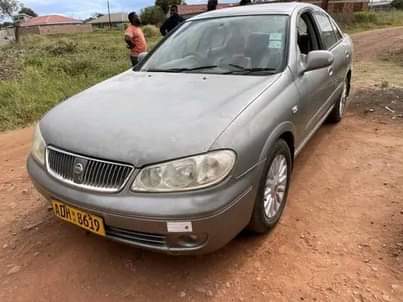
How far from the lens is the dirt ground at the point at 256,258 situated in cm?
226

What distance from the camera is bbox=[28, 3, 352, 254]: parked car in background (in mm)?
2037

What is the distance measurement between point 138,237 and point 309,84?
79.0 inches

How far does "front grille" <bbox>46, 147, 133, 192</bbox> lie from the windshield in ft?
4.41

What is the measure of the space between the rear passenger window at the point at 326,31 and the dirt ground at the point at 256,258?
4.84 ft

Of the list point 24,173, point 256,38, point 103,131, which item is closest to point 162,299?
point 103,131

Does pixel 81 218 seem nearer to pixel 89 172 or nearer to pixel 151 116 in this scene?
pixel 89 172

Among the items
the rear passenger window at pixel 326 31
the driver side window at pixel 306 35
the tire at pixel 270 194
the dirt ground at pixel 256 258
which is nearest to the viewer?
the dirt ground at pixel 256 258

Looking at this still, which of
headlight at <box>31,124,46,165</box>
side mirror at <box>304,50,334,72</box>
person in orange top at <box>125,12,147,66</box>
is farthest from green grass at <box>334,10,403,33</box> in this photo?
headlight at <box>31,124,46,165</box>

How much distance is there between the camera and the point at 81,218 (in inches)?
88.6

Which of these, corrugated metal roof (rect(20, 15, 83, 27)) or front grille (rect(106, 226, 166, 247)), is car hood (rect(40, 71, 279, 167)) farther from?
corrugated metal roof (rect(20, 15, 83, 27))

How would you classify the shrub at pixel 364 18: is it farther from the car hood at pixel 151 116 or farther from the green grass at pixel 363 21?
the car hood at pixel 151 116

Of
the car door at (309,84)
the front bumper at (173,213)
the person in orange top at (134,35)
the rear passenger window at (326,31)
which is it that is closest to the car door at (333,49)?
the rear passenger window at (326,31)

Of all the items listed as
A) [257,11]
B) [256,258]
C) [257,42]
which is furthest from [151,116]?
[257,11]

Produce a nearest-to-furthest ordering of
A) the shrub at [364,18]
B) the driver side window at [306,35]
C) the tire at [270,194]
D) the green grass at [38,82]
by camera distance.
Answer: the tire at [270,194], the driver side window at [306,35], the green grass at [38,82], the shrub at [364,18]
